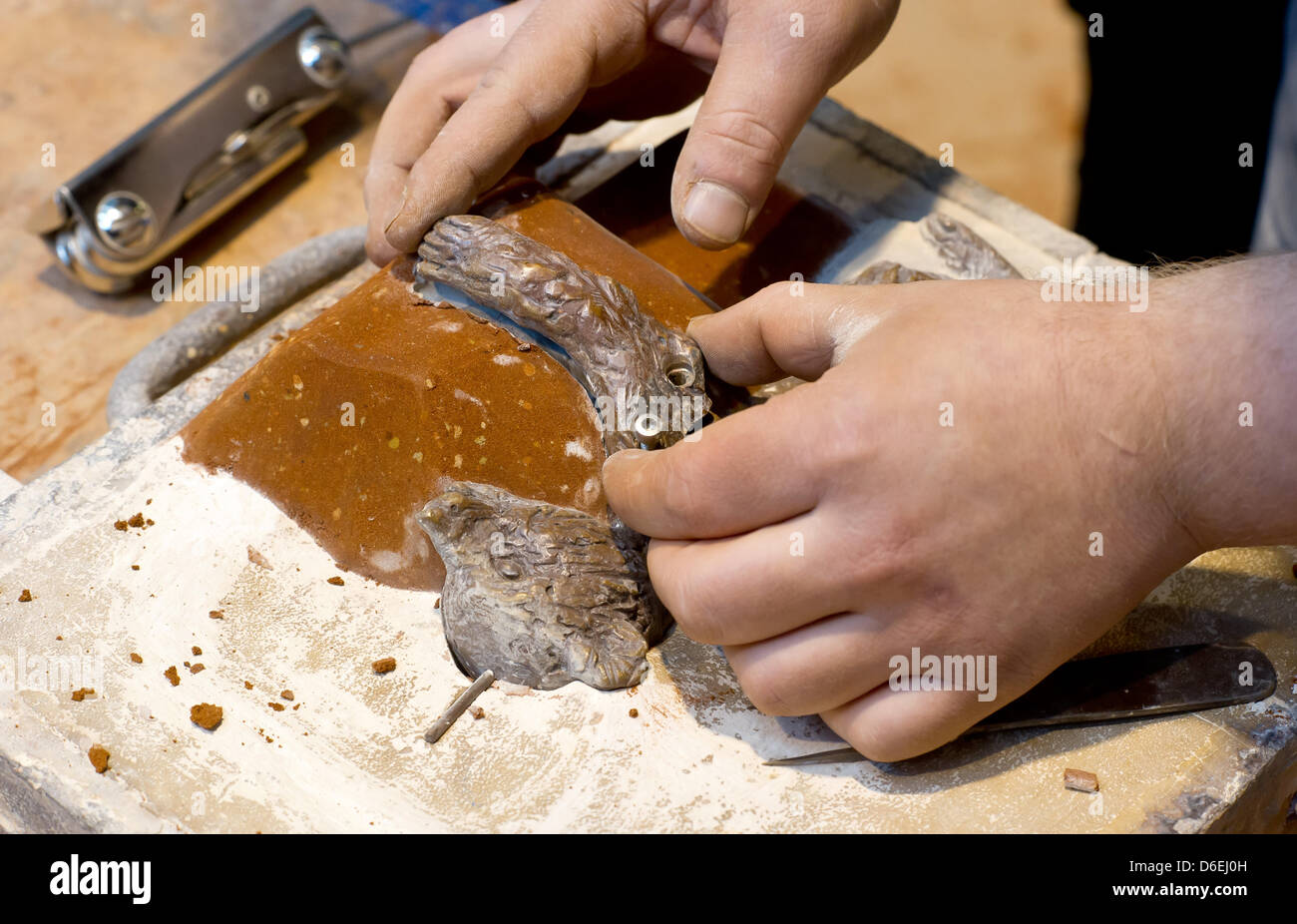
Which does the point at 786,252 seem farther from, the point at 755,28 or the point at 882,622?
the point at 882,622

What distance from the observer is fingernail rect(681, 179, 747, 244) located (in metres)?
1.47

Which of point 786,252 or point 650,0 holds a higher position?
point 650,0

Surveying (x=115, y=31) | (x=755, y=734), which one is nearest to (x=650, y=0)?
(x=755, y=734)

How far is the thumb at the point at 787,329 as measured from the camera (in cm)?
123

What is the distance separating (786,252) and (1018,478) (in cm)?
79

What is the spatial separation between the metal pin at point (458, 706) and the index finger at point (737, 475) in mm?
288

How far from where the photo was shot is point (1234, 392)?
1.06 meters

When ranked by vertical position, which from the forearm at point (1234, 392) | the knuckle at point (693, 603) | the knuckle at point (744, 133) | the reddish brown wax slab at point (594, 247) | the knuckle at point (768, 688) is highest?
the knuckle at point (744, 133)

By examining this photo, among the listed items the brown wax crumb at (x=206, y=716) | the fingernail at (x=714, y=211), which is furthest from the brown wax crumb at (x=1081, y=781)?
the brown wax crumb at (x=206, y=716)

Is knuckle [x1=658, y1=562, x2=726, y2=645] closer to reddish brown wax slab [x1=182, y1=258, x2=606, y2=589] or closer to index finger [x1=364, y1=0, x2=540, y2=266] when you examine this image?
reddish brown wax slab [x1=182, y1=258, x2=606, y2=589]

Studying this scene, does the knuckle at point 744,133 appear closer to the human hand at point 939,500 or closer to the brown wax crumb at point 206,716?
the human hand at point 939,500

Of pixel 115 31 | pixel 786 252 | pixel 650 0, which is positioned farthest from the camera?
pixel 115 31

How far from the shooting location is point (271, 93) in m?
2.32

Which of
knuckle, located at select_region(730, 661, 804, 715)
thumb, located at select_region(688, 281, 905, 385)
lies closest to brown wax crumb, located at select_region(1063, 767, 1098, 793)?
knuckle, located at select_region(730, 661, 804, 715)
